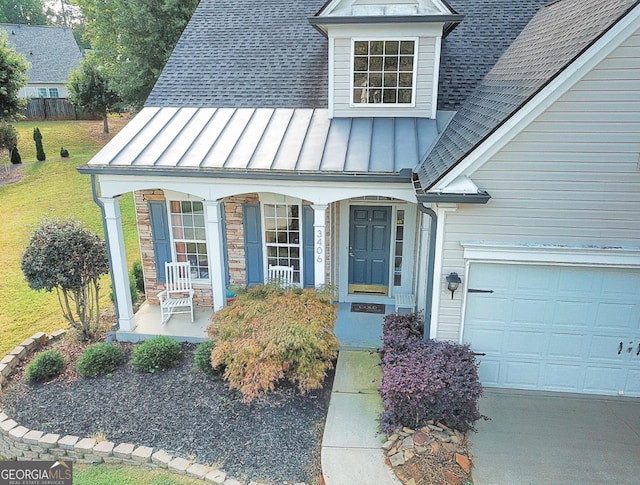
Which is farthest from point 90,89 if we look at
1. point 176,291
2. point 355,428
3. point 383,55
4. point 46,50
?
point 355,428

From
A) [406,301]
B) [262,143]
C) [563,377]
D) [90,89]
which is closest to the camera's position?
[563,377]

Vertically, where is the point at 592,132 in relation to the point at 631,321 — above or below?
above

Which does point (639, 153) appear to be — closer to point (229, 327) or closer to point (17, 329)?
point (229, 327)

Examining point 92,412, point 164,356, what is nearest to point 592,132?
point 164,356

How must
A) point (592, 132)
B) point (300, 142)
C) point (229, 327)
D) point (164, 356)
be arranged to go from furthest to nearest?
point (300, 142), point (164, 356), point (229, 327), point (592, 132)

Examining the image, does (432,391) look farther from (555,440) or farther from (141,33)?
(141,33)
